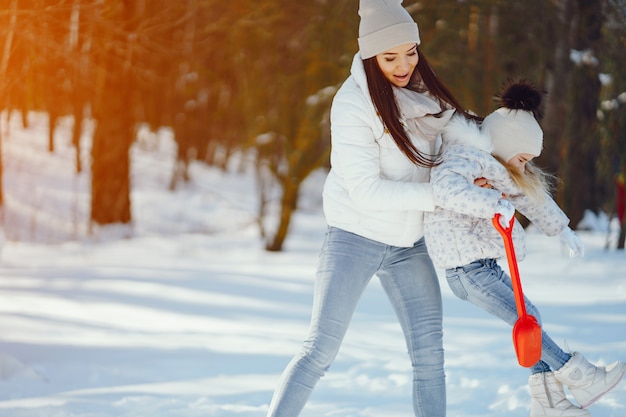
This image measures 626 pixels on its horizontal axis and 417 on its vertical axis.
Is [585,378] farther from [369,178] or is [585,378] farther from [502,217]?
[369,178]

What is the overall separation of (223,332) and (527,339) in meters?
3.46

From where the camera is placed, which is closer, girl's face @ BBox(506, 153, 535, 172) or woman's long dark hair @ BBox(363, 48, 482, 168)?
woman's long dark hair @ BBox(363, 48, 482, 168)

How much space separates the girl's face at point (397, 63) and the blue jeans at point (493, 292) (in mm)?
708

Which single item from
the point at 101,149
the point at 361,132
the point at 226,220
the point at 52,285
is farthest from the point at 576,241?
the point at 226,220

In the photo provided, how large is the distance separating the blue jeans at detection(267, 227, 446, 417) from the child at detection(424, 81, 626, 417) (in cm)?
12

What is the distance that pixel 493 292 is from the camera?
304 centimetres

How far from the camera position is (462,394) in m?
4.37

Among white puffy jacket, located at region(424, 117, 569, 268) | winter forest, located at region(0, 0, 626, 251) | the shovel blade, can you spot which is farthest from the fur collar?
winter forest, located at region(0, 0, 626, 251)

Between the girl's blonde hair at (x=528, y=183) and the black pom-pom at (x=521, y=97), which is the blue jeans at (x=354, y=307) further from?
the black pom-pom at (x=521, y=97)

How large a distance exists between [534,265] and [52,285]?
15.7 ft

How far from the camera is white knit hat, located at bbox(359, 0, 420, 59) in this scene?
9.67 ft

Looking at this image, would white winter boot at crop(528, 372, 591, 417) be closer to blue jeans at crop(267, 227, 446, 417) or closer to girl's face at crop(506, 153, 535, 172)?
blue jeans at crop(267, 227, 446, 417)

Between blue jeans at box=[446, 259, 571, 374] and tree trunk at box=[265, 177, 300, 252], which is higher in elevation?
blue jeans at box=[446, 259, 571, 374]

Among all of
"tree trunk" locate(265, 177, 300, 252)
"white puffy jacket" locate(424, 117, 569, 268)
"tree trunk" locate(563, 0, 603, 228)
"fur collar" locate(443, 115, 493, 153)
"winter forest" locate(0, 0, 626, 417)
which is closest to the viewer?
"white puffy jacket" locate(424, 117, 569, 268)
